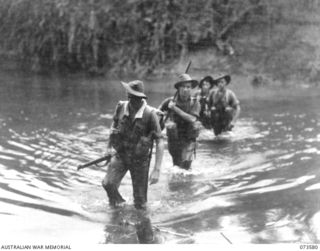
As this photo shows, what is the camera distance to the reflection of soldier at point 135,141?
314 inches

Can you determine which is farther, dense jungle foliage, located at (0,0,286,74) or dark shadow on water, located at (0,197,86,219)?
dense jungle foliage, located at (0,0,286,74)

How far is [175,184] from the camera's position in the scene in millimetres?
10195

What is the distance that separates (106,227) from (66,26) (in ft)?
68.2

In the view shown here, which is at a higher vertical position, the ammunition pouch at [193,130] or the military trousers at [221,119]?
the ammunition pouch at [193,130]

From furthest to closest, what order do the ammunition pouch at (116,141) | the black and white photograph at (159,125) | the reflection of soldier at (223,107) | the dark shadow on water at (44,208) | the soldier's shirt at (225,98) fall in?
1. the soldier's shirt at (225,98)
2. the reflection of soldier at (223,107)
3. the dark shadow on water at (44,208)
4. the ammunition pouch at (116,141)
5. the black and white photograph at (159,125)

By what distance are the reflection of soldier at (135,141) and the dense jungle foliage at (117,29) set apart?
1682cm

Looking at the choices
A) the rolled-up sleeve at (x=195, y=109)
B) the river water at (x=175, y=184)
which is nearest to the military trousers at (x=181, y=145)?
the river water at (x=175, y=184)

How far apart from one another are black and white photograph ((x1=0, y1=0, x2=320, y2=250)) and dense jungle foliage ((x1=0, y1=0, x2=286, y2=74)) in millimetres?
59

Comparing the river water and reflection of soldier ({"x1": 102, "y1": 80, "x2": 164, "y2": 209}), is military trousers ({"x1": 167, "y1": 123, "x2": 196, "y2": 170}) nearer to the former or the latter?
the river water

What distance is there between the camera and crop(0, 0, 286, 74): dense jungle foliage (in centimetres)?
2509

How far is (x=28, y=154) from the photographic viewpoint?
12141 mm

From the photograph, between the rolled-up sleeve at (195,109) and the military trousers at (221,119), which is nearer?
the rolled-up sleeve at (195,109)

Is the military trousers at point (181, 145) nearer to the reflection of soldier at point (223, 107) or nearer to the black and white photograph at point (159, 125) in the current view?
the black and white photograph at point (159, 125)

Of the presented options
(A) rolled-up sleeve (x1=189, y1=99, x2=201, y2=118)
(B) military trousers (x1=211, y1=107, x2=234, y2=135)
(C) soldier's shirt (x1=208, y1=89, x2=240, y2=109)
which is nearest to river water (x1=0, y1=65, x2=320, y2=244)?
(B) military trousers (x1=211, y1=107, x2=234, y2=135)
